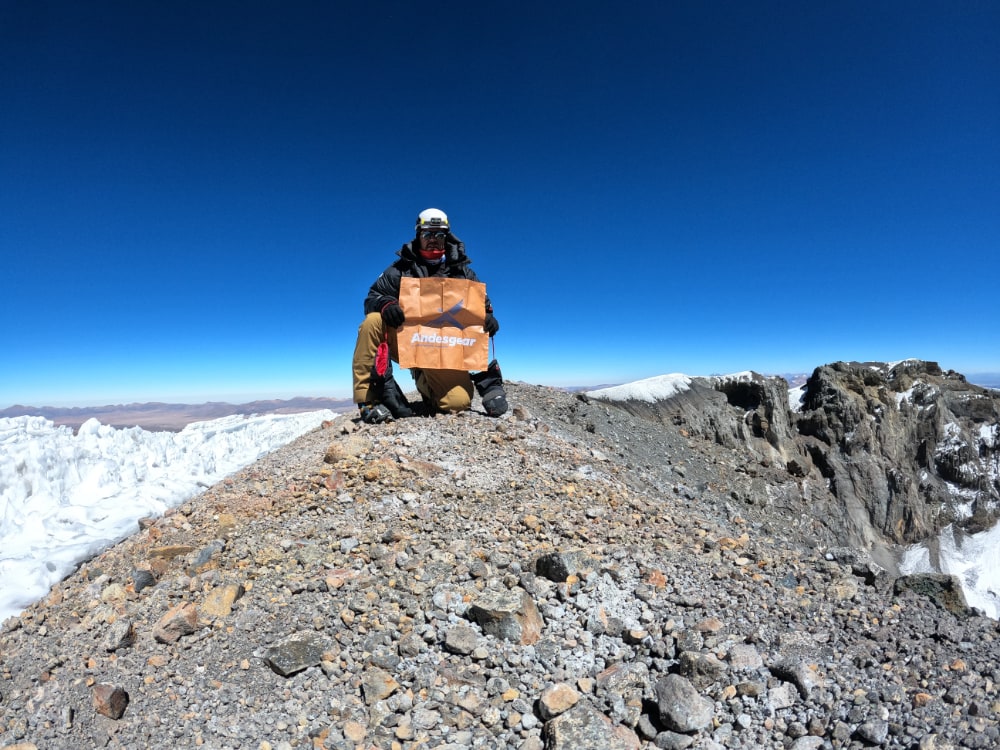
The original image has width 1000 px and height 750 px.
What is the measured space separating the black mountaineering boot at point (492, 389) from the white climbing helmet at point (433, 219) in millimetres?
2309

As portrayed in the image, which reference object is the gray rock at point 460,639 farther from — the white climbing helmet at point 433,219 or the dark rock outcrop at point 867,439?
the dark rock outcrop at point 867,439

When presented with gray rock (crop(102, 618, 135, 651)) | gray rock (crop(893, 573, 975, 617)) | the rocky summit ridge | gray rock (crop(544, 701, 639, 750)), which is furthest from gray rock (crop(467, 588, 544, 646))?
gray rock (crop(893, 573, 975, 617))

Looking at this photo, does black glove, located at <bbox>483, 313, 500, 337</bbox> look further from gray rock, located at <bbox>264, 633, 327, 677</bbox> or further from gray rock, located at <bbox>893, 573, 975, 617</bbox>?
gray rock, located at <bbox>893, 573, 975, 617</bbox>

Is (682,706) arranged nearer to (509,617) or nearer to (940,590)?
(509,617)

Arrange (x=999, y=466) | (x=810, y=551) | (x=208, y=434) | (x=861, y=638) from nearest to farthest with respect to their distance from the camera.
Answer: (x=861, y=638), (x=810, y=551), (x=208, y=434), (x=999, y=466)

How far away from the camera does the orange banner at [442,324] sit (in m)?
7.23

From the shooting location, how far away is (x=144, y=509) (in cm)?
596

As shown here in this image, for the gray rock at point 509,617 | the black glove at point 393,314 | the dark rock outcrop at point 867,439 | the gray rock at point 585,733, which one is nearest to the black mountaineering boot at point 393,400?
the black glove at point 393,314

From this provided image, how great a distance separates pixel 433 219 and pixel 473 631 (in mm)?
5658

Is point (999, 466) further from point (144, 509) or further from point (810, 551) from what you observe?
point (144, 509)

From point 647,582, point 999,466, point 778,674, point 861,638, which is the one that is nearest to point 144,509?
point 647,582

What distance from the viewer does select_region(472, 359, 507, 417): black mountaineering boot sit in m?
7.81

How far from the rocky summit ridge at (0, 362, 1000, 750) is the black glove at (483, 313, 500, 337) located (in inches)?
100

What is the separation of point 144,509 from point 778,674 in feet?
22.0
